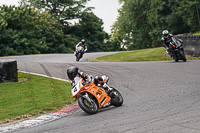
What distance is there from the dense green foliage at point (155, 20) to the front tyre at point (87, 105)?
114 feet

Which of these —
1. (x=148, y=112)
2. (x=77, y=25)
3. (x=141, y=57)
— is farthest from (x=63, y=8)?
(x=148, y=112)

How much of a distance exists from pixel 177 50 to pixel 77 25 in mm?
51076

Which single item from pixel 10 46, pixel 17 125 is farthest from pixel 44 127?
pixel 10 46

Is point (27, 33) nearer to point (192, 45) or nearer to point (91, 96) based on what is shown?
point (192, 45)

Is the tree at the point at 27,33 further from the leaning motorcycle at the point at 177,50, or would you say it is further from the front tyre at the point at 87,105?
the front tyre at the point at 87,105

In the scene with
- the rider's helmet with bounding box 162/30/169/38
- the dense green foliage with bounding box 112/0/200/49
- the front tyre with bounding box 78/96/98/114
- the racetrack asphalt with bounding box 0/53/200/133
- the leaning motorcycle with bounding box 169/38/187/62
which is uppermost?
the dense green foliage with bounding box 112/0/200/49

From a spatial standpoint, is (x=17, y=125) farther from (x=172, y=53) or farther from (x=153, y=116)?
(x=172, y=53)

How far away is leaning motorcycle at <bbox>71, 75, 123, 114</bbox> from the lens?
804 centimetres

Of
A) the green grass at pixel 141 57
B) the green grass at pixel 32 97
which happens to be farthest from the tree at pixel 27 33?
the green grass at pixel 32 97

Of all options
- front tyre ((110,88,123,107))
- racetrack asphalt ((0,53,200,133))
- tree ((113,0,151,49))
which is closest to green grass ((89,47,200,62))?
racetrack asphalt ((0,53,200,133))

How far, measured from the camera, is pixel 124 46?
82562 millimetres

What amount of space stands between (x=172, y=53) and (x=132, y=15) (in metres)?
43.7

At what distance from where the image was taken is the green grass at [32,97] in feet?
30.6

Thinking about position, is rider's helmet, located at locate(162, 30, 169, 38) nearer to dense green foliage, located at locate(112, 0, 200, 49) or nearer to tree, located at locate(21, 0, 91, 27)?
dense green foliage, located at locate(112, 0, 200, 49)
